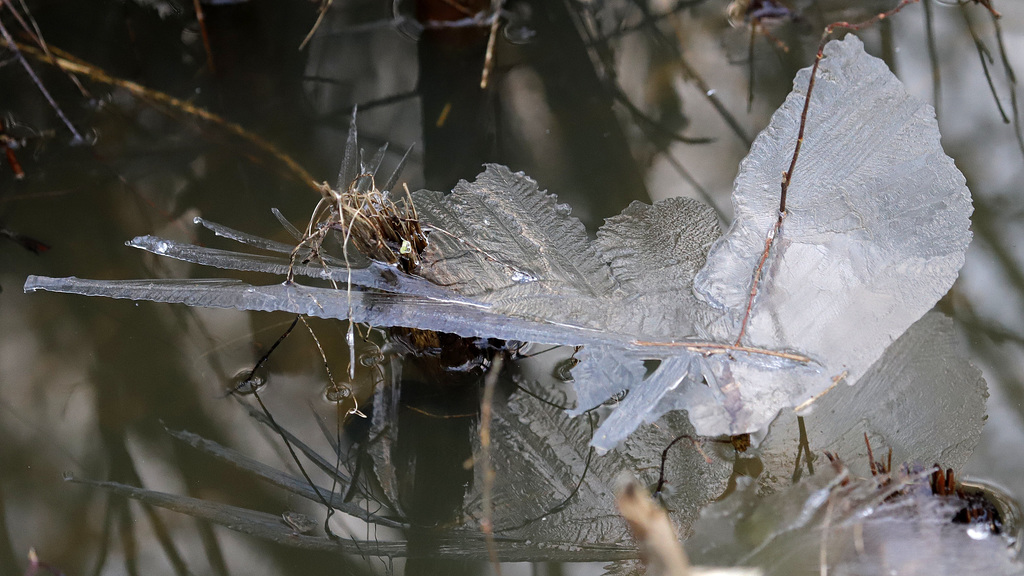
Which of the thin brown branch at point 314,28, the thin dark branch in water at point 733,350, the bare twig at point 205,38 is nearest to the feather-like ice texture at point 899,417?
the thin dark branch in water at point 733,350

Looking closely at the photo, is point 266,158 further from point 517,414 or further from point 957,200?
point 957,200

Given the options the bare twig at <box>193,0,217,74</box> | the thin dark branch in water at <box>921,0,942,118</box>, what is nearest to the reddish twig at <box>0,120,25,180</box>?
the bare twig at <box>193,0,217,74</box>

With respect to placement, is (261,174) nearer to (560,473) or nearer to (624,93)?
(624,93)

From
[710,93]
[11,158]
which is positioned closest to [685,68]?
[710,93]

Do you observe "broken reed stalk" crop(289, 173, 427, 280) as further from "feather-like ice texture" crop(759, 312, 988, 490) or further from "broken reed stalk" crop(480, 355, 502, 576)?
"feather-like ice texture" crop(759, 312, 988, 490)

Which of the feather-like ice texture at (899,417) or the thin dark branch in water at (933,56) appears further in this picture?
the thin dark branch in water at (933,56)

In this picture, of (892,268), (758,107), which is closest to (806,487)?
(892,268)

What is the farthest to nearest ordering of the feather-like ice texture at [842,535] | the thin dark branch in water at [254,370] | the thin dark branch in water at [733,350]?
1. the thin dark branch in water at [254,370]
2. the thin dark branch in water at [733,350]
3. the feather-like ice texture at [842,535]

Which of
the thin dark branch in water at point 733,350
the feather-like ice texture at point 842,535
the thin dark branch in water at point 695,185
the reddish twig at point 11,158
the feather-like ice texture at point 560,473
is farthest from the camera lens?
the reddish twig at point 11,158

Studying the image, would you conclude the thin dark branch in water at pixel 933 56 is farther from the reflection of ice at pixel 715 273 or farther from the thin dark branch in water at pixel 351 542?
the thin dark branch in water at pixel 351 542
